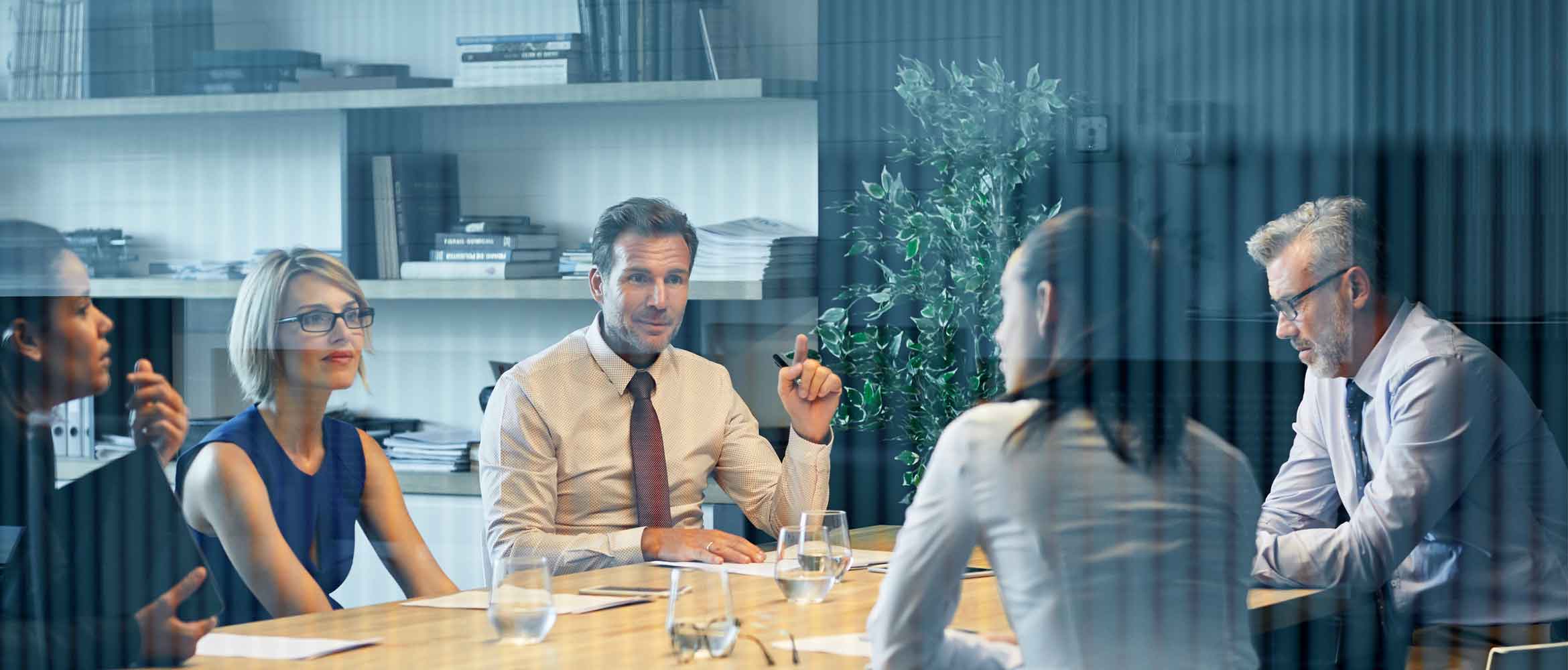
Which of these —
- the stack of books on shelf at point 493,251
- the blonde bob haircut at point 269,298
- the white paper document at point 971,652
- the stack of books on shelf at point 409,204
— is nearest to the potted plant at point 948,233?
the white paper document at point 971,652

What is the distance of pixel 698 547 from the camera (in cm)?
189

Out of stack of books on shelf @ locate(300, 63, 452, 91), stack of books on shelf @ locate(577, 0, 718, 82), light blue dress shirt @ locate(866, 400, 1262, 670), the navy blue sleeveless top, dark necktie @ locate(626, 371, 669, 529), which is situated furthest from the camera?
dark necktie @ locate(626, 371, 669, 529)

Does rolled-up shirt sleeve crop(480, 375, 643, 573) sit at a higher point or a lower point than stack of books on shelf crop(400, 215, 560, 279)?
lower

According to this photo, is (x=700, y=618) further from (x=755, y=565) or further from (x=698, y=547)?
(x=698, y=547)

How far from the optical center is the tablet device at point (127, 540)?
1.53 meters

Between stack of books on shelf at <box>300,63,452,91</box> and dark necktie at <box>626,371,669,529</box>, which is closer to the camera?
stack of books on shelf at <box>300,63,452,91</box>

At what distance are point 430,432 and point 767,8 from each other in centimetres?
53

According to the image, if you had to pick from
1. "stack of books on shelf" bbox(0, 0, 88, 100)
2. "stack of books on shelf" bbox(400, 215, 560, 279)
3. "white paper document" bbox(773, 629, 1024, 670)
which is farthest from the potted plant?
"stack of books on shelf" bbox(0, 0, 88, 100)

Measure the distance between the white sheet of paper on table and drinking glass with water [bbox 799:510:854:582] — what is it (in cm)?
22

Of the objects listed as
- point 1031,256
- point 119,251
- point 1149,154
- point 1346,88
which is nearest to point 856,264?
point 1031,256

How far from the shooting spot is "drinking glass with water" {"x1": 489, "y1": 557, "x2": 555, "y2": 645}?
1.42m

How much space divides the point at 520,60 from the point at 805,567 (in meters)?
0.62

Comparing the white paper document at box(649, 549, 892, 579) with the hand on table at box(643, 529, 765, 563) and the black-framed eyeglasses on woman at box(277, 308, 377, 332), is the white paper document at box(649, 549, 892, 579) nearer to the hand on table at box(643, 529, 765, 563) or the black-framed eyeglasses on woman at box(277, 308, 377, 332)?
the hand on table at box(643, 529, 765, 563)

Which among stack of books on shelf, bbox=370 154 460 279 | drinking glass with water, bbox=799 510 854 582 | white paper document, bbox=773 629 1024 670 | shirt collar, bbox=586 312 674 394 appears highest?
stack of books on shelf, bbox=370 154 460 279
